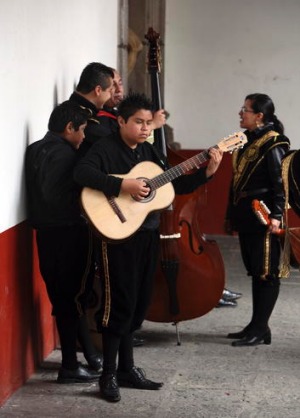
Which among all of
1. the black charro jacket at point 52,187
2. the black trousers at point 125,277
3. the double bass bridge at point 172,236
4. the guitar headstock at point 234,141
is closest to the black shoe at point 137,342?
the double bass bridge at point 172,236

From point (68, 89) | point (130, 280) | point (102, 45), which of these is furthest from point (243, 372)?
point (102, 45)

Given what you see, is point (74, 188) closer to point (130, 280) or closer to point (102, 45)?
point (130, 280)

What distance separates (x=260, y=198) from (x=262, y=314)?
2.23 feet

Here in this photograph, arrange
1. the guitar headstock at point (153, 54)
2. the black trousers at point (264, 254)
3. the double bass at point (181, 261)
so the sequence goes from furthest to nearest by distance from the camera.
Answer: the black trousers at point (264, 254), the guitar headstock at point (153, 54), the double bass at point (181, 261)

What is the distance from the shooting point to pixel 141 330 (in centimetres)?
652

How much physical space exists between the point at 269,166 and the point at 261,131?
0.23 meters

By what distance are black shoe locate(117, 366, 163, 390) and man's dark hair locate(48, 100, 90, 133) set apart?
1.26m

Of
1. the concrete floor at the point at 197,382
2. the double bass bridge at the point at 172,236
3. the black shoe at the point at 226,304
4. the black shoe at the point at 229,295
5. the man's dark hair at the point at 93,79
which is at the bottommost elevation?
the concrete floor at the point at 197,382

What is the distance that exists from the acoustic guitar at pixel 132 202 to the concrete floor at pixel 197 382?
84 cm

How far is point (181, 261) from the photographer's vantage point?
19.1ft

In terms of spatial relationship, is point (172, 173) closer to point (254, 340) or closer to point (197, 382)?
point (197, 382)

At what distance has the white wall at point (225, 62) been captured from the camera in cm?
966

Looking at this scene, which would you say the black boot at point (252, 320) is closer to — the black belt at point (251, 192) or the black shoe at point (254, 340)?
the black shoe at point (254, 340)

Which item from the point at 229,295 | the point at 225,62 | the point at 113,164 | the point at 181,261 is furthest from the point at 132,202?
the point at 225,62
